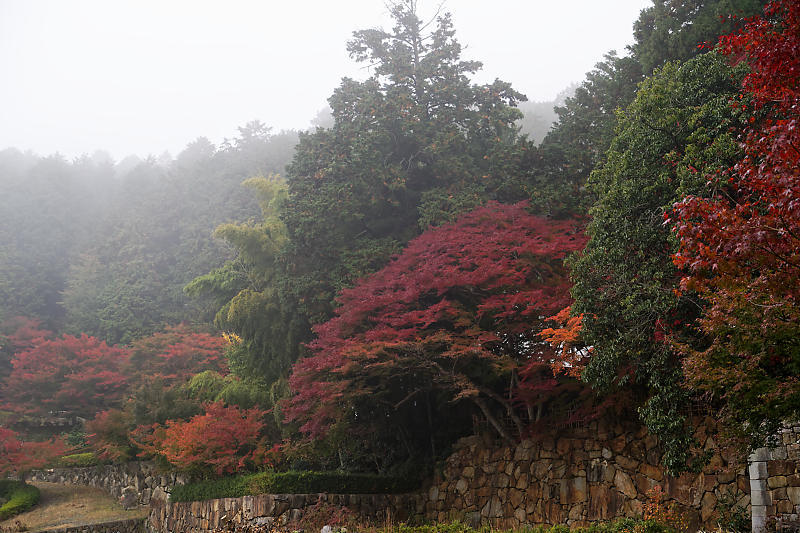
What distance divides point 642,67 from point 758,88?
749 centimetres

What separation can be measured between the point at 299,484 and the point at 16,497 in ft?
36.5

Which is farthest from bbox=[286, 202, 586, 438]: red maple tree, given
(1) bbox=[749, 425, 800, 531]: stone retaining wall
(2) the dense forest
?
(1) bbox=[749, 425, 800, 531]: stone retaining wall

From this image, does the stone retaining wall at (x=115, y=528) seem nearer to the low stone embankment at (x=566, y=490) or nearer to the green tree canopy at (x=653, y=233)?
the low stone embankment at (x=566, y=490)

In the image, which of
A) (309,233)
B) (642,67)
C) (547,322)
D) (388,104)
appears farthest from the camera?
(388,104)

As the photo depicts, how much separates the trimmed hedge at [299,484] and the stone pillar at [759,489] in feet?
24.4

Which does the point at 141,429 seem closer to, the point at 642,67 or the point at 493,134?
the point at 493,134

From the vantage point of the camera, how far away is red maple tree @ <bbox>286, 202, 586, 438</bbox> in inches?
416

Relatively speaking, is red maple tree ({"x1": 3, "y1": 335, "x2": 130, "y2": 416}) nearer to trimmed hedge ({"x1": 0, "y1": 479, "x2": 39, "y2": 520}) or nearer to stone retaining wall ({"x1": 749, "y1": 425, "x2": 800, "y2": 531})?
trimmed hedge ({"x1": 0, "y1": 479, "x2": 39, "y2": 520})

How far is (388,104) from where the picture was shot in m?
15.8

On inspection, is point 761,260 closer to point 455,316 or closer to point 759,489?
point 759,489

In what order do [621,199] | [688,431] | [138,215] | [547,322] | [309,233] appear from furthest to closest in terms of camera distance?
[138,215] → [309,233] → [547,322] → [621,199] → [688,431]

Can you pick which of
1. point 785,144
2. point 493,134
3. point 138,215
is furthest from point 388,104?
point 138,215

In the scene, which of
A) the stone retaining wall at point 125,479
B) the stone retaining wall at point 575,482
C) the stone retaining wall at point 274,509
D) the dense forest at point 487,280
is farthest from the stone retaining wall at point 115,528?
the stone retaining wall at point 575,482

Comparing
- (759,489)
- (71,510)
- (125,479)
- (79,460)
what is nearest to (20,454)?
(71,510)
